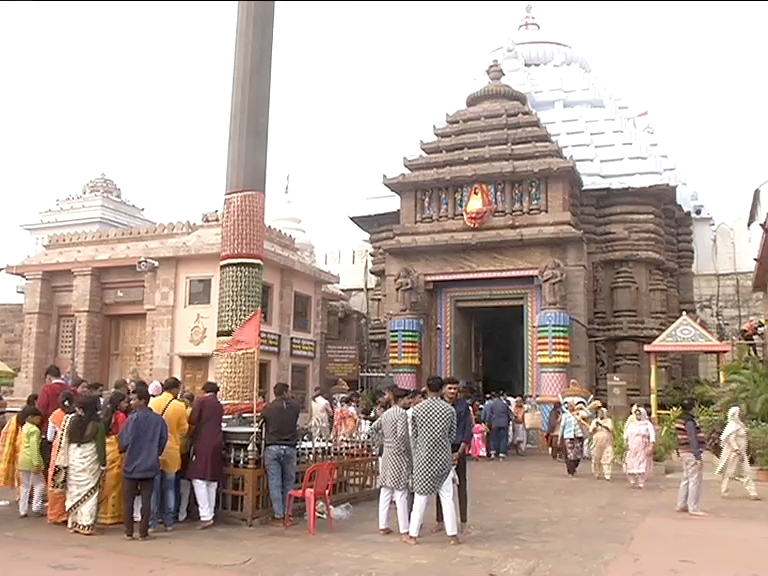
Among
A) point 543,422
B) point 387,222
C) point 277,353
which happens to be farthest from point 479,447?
point 387,222

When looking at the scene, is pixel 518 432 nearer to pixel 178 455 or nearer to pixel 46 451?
pixel 178 455

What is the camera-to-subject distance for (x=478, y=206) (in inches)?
963

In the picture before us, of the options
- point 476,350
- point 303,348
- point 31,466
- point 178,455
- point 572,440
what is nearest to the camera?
point 178,455

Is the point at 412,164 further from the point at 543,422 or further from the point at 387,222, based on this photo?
the point at 543,422

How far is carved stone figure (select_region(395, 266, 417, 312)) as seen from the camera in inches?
962

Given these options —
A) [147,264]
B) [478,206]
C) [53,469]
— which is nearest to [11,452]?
[53,469]

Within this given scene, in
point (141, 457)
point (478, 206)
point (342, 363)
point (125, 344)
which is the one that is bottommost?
point (141, 457)

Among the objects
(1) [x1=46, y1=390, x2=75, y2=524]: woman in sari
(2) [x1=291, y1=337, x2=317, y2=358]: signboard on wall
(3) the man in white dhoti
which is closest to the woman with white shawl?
(3) the man in white dhoti

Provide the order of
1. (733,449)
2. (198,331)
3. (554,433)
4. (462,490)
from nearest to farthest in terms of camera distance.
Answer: (462,490), (733,449), (554,433), (198,331)

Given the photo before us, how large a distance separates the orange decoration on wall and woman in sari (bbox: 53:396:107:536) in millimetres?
17239

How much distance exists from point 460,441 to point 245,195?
14.2 feet

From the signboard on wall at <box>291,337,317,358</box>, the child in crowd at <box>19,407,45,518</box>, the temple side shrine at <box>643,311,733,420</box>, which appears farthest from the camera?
the signboard on wall at <box>291,337,317,358</box>

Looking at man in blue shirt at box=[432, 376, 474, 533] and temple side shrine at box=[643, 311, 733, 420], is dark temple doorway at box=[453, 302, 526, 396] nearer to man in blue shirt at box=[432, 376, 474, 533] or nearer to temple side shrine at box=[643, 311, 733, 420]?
temple side shrine at box=[643, 311, 733, 420]

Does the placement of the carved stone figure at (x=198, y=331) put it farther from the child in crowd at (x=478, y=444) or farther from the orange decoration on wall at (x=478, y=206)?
the orange decoration on wall at (x=478, y=206)
